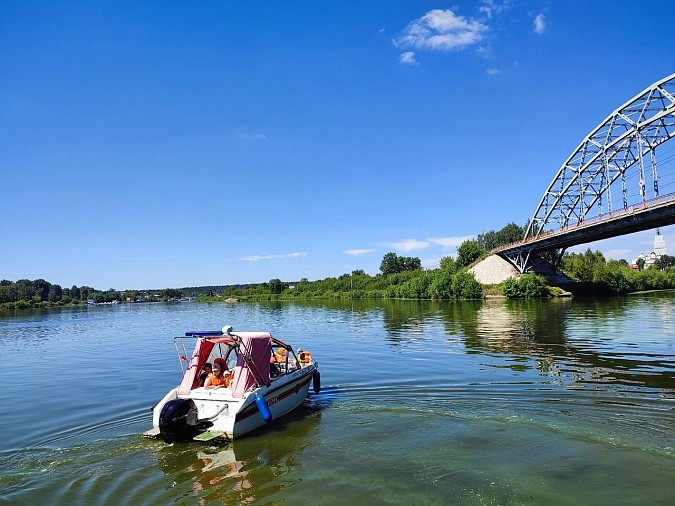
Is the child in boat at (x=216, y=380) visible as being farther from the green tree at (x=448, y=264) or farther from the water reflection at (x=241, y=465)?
the green tree at (x=448, y=264)

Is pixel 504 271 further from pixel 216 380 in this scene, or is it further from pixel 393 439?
pixel 216 380

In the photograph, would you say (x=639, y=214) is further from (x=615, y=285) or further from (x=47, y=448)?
(x=47, y=448)

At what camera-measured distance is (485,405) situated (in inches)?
635

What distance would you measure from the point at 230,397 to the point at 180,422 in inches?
60.4

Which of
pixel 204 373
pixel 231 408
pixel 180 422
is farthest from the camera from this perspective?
pixel 204 373

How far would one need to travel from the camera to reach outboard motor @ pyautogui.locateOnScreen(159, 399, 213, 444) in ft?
43.2

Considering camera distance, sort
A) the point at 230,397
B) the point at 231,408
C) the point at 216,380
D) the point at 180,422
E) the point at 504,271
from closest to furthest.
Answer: the point at 180,422 → the point at 231,408 → the point at 230,397 → the point at 216,380 → the point at 504,271

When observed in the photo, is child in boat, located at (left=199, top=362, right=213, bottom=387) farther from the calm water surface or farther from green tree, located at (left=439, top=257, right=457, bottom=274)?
green tree, located at (left=439, top=257, right=457, bottom=274)

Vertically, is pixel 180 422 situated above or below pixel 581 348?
above

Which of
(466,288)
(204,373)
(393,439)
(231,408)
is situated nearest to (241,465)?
(231,408)

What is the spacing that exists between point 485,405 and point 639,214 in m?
65.9

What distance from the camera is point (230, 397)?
46.7ft

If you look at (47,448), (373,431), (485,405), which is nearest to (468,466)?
(373,431)

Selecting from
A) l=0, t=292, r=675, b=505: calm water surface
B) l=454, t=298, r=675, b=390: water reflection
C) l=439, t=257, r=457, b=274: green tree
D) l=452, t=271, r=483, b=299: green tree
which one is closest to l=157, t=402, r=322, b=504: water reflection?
l=0, t=292, r=675, b=505: calm water surface
